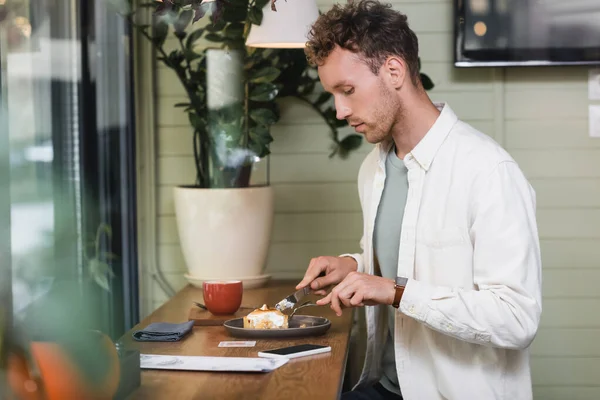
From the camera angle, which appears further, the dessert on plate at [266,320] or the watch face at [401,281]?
the dessert on plate at [266,320]

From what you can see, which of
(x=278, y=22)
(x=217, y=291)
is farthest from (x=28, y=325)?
(x=278, y=22)

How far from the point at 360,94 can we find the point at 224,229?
0.84 m

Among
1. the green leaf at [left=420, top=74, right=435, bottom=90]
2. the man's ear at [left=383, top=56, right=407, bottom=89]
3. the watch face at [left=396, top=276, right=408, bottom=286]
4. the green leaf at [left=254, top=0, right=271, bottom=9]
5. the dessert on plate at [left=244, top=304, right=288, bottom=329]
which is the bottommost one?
the dessert on plate at [left=244, top=304, right=288, bottom=329]

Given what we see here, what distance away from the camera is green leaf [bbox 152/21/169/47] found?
9.09 feet

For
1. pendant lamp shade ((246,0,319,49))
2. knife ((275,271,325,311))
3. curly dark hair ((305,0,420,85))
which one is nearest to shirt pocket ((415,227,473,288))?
knife ((275,271,325,311))

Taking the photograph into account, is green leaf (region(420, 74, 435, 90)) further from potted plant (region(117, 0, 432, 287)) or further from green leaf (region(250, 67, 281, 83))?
green leaf (region(250, 67, 281, 83))

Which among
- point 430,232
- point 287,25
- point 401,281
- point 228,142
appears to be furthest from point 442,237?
point 228,142

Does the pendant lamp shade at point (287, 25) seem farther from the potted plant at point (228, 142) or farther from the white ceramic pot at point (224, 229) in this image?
the white ceramic pot at point (224, 229)

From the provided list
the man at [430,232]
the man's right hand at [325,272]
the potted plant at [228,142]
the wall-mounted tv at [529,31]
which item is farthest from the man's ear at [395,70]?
the wall-mounted tv at [529,31]

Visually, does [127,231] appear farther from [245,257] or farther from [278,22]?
[278,22]

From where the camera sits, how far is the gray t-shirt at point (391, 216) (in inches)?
78.7

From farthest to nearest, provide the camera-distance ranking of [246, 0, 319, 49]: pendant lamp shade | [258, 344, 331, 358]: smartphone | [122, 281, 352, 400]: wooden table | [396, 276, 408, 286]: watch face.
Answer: [246, 0, 319, 49]: pendant lamp shade < [396, 276, 408, 286]: watch face < [258, 344, 331, 358]: smartphone < [122, 281, 352, 400]: wooden table

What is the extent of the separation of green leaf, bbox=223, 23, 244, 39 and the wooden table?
1.05 meters

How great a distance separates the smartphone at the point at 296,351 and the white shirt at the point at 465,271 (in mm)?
186
